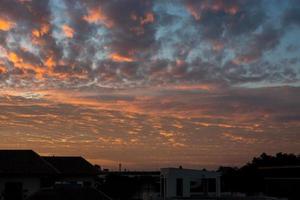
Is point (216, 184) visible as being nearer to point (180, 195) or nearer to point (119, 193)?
point (180, 195)

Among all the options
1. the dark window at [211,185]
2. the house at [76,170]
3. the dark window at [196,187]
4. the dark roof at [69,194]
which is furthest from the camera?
the house at [76,170]

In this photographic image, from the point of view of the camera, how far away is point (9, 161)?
41.8 metres

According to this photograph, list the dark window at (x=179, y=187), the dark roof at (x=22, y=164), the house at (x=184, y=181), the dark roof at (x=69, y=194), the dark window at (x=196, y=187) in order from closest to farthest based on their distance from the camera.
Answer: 1. the dark roof at (x=69, y=194)
2. the dark roof at (x=22, y=164)
3. the house at (x=184, y=181)
4. the dark window at (x=179, y=187)
5. the dark window at (x=196, y=187)

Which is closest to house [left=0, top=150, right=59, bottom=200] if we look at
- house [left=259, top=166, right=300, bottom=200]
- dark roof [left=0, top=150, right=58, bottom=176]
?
dark roof [left=0, top=150, right=58, bottom=176]

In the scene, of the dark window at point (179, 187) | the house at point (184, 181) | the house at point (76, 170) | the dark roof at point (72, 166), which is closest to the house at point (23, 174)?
the house at point (76, 170)

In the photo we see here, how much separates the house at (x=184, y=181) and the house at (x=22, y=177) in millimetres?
8382

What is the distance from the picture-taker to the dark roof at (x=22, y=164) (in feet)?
131

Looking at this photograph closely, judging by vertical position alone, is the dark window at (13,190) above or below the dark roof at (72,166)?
below

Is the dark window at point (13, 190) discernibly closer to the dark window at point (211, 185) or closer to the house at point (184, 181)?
the house at point (184, 181)

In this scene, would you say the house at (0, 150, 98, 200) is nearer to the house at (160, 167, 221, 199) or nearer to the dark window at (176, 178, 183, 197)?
the house at (160, 167, 221, 199)

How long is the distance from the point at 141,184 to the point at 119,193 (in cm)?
894

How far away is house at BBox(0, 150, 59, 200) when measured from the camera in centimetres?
3991

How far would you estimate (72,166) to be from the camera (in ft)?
161

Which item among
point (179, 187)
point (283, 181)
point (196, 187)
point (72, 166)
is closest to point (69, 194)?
point (179, 187)
